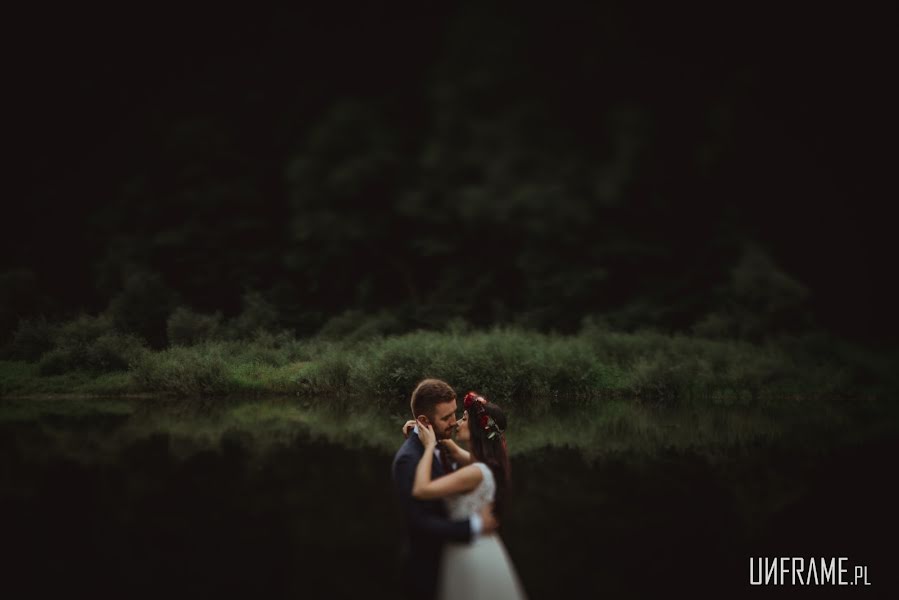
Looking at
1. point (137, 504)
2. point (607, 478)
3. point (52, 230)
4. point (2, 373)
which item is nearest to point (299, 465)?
point (137, 504)

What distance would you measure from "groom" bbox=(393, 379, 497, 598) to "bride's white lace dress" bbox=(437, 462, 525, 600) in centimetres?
7

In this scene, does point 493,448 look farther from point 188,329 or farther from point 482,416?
point 188,329

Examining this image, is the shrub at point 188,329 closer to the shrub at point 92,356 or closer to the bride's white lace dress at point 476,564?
the shrub at point 92,356

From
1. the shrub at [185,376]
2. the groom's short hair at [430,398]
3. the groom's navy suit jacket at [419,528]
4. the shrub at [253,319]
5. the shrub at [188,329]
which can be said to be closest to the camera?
the groom's navy suit jacket at [419,528]

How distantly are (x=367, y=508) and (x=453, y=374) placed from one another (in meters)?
7.89

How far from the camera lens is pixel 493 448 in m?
4.26

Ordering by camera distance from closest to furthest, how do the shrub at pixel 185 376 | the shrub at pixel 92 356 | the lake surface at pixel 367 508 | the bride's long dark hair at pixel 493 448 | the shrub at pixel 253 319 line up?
the bride's long dark hair at pixel 493 448 < the lake surface at pixel 367 508 < the shrub at pixel 185 376 < the shrub at pixel 92 356 < the shrub at pixel 253 319

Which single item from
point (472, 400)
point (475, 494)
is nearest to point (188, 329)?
point (472, 400)

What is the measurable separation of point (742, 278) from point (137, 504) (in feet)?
77.4

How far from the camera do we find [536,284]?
29234mm

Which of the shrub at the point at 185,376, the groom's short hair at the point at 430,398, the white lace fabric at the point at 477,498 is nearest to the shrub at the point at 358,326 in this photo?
the shrub at the point at 185,376

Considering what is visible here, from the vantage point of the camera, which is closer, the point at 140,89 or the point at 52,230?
the point at 52,230

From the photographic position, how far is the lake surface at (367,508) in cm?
612

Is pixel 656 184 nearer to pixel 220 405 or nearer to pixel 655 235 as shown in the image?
pixel 655 235
